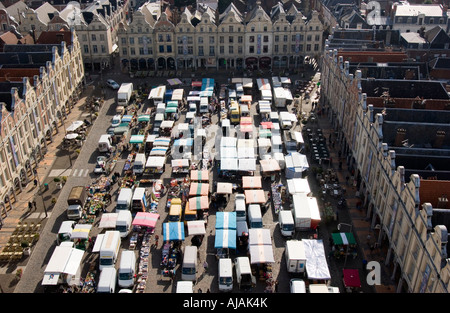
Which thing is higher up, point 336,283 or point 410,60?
point 410,60

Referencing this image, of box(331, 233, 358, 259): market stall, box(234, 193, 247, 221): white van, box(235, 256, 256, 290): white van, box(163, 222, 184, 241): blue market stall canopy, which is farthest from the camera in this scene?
box(234, 193, 247, 221): white van

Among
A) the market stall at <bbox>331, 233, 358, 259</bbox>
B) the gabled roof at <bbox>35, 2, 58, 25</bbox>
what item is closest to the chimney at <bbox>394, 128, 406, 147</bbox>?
the market stall at <bbox>331, 233, 358, 259</bbox>

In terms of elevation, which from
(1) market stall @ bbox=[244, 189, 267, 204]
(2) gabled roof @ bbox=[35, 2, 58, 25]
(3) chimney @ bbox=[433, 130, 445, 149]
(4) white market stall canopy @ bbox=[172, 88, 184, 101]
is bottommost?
(1) market stall @ bbox=[244, 189, 267, 204]

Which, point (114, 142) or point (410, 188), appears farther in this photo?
point (114, 142)

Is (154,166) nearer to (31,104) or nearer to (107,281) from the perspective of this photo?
(31,104)

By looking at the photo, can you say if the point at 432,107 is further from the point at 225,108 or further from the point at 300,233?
the point at 225,108

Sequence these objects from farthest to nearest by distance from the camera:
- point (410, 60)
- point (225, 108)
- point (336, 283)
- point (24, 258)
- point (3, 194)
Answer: point (225, 108), point (410, 60), point (3, 194), point (24, 258), point (336, 283)

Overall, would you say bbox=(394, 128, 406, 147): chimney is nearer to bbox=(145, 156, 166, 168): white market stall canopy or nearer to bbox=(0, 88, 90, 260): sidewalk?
bbox=(145, 156, 166, 168): white market stall canopy
